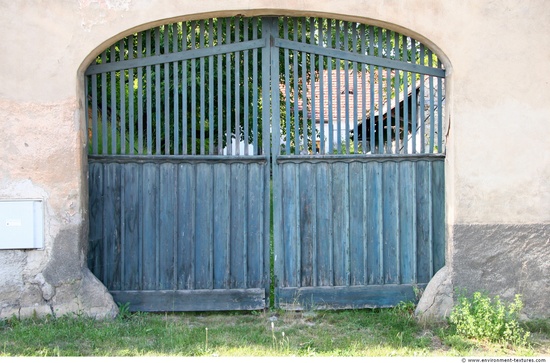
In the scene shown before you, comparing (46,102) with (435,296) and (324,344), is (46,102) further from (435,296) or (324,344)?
(435,296)

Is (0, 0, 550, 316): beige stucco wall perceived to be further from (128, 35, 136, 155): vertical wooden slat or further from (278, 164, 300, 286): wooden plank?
(278, 164, 300, 286): wooden plank

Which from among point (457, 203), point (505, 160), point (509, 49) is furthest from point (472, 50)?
point (457, 203)

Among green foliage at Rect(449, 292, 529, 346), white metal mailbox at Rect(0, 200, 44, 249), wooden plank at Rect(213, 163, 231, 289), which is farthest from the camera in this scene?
wooden plank at Rect(213, 163, 231, 289)

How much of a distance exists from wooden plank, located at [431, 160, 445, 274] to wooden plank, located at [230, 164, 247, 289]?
1.85 m

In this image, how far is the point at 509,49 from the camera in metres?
5.80

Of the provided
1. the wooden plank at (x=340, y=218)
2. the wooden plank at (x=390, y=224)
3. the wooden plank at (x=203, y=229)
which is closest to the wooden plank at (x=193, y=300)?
the wooden plank at (x=203, y=229)

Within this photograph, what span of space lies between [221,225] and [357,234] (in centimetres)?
132

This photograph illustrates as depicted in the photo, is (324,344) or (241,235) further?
(241,235)

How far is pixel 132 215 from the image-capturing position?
599 cm

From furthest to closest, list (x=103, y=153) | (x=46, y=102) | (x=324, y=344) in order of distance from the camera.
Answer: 1. (x=103, y=153)
2. (x=46, y=102)
3. (x=324, y=344)

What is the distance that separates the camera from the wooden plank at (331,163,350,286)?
6090 millimetres

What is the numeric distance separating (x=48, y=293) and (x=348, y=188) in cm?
294

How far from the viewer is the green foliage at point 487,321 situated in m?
5.21

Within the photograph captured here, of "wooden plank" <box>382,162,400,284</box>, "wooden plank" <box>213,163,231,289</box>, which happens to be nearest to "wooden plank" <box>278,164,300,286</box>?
"wooden plank" <box>213,163,231,289</box>
